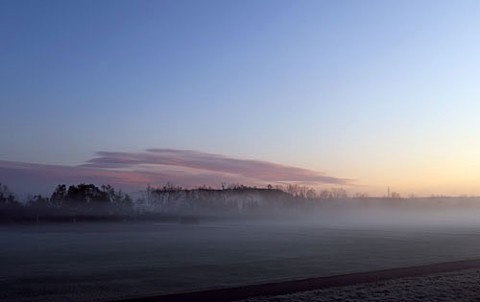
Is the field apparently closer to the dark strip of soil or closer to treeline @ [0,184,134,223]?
the dark strip of soil

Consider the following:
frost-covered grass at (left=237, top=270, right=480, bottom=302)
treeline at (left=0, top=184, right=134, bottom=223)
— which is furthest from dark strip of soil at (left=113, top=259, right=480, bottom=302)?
treeline at (left=0, top=184, right=134, bottom=223)

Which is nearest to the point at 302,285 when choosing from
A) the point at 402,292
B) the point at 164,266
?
the point at 402,292

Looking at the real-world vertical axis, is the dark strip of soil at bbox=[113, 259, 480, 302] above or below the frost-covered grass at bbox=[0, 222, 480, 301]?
above

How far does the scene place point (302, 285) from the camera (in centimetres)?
2302

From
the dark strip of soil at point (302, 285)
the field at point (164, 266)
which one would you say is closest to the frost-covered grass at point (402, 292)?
the dark strip of soil at point (302, 285)

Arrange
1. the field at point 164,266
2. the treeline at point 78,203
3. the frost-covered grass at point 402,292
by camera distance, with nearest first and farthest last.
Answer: the frost-covered grass at point 402,292 → the field at point 164,266 → the treeline at point 78,203

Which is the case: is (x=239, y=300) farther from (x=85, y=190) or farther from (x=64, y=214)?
(x=85, y=190)

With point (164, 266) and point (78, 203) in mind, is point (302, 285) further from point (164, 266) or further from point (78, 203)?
point (78, 203)

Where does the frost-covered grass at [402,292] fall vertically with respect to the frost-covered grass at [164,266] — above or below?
above

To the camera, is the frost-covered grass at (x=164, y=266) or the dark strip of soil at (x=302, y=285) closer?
the dark strip of soil at (x=302, y=285)

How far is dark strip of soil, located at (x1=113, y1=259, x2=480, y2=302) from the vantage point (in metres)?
20.0

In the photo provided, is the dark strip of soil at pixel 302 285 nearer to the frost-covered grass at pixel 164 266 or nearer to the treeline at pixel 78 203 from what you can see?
the frost-covered grass at pixel 164 266

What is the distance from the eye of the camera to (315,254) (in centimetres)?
3878

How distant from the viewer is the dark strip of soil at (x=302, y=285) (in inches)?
788
